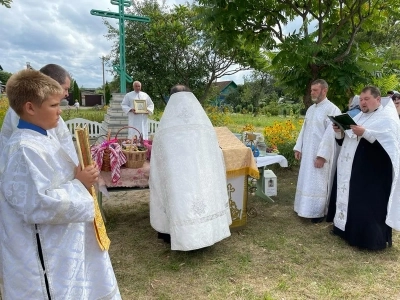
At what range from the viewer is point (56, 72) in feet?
7.22

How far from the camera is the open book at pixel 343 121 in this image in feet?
11.8

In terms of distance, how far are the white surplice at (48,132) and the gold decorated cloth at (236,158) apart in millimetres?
2113

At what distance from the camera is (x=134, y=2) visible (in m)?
13.6

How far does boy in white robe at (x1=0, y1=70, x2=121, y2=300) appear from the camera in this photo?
1.51 m

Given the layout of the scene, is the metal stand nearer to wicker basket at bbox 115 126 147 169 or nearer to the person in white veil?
the person in white veil

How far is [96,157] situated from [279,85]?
433 cm

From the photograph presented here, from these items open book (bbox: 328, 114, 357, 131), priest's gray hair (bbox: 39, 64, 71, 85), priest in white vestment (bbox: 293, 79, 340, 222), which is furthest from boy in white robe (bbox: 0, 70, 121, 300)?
priest in white vestment (bbox: 293, 79, 340, 222)

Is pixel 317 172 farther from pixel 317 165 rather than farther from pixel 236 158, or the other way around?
pixel 236 158

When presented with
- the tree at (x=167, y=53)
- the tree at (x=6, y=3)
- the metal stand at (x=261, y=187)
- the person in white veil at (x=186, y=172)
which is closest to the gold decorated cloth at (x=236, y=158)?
the person in white veil at (x=186, y=172)

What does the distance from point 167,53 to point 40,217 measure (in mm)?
12040

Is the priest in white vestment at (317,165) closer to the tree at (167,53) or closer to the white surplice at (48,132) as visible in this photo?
the white surplice at (48,132)

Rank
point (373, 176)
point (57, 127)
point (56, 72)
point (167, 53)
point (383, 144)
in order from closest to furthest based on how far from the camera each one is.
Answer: point (57, 127) < point (56, 72) < point (383, 144) < point (373, 176) < point (167, 53)

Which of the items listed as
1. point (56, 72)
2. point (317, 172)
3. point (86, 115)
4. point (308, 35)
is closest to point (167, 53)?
point (86, 115)

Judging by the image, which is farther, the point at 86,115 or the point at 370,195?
the point at 86,115
